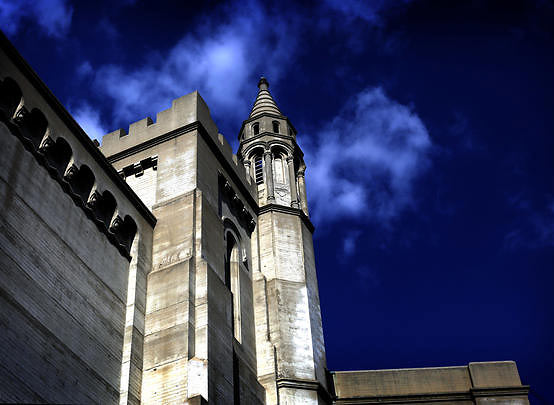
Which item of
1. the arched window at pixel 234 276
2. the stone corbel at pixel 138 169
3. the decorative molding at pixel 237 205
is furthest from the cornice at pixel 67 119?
the decorative molding at pixel 237 205

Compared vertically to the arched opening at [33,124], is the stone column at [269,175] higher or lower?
higher

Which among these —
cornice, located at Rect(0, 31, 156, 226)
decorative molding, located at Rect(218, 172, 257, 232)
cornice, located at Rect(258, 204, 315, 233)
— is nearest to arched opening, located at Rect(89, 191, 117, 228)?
cornice, located at Rect(0, 31, 156, 226)

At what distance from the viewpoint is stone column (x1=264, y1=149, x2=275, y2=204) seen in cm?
3053

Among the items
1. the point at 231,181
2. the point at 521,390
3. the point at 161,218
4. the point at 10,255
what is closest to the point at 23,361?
the point at 10,255

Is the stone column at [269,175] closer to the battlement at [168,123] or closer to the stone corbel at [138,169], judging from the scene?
the battlement at [168,123]

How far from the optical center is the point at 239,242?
2750 cm

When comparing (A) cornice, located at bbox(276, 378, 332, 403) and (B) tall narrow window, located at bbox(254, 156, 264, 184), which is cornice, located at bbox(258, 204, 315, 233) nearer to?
(B) tall narrow window, located at bbox(254, 156, 264, 184)

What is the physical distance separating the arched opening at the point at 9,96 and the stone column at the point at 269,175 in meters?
12.9

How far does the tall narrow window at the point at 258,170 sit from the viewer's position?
105 feet

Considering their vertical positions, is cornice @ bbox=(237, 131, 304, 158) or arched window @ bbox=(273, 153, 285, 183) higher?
cornice @ bbox=(237, 131, 304, 158)

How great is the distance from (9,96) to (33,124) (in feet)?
3.01

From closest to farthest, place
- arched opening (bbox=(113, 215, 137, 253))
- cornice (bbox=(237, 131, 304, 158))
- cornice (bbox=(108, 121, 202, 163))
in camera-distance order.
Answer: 1. arched opening (bbox=(113, 215, 137, 253))
2. cornice (bbox=(108, 121, 202, 163))
3. cornice (bbox=(237, 131, 304, 158))

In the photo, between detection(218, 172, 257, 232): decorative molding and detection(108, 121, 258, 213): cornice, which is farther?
detection(218, 172, 257, 232): decorative molding

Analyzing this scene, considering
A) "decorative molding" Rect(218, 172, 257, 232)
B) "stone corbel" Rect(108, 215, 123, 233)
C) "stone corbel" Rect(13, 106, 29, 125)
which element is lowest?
"stone corbel" Rect(108, 215, 123, 233)
